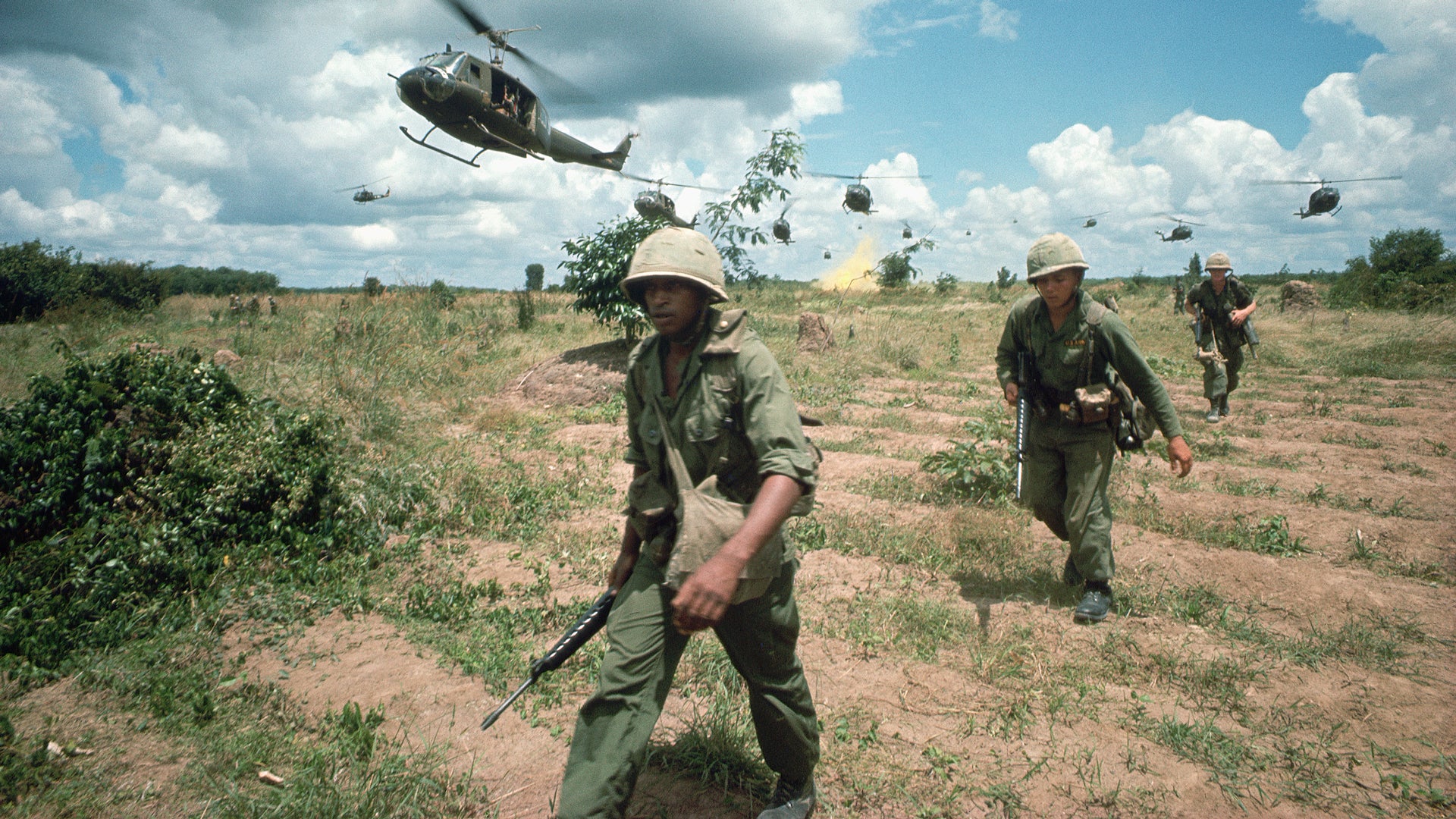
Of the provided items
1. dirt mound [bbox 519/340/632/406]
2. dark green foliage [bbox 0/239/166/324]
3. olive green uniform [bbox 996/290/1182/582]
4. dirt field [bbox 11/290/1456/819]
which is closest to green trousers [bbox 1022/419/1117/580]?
olive green uniform [bbox 996/290/1182/582]

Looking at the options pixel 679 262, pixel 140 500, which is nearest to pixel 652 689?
pixel 679 262

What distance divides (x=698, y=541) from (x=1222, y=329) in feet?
30.6

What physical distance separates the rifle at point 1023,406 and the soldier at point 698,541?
91.7 inches

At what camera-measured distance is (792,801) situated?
93.8 inches

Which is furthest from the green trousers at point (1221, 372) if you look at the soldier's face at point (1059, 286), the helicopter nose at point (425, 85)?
the helicopter nose at point (425, 85)

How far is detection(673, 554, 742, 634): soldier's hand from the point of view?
1794mm

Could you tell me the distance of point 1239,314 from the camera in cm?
862

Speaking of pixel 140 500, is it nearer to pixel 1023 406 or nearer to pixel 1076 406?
pixel 1023 406

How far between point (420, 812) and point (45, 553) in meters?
2.92

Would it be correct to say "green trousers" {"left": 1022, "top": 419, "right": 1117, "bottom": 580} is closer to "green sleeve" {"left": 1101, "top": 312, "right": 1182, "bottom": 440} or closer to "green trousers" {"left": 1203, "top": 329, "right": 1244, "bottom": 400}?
"green sleeve" {"left": 1101, "top": 312, "right": 1182, "bottom": 440}

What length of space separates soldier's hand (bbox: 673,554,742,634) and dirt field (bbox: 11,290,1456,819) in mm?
1105

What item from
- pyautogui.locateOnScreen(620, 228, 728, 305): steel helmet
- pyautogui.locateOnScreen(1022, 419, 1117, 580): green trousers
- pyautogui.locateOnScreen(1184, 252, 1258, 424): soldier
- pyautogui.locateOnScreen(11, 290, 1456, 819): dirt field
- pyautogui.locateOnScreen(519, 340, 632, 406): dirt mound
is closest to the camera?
pyautogui.locateOnScreen(620, 228, 728, 305): steel helmet

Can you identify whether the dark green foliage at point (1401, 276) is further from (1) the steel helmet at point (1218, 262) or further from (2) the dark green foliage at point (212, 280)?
(2) the dark green foliage at point (212, 280)

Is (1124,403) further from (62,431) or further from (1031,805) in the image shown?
(62,431)
